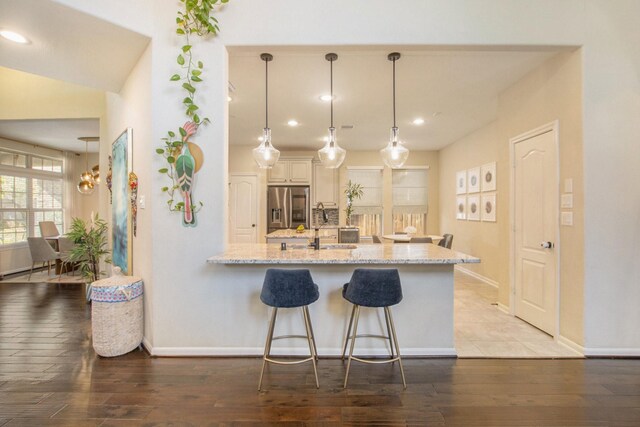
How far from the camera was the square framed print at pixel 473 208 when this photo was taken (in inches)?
220

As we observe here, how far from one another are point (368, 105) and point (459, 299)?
9.94ft

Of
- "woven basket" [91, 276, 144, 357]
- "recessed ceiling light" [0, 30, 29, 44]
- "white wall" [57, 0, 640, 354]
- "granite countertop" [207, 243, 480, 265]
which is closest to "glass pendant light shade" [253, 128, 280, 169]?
"white wall" [57, 0, 640, 354]

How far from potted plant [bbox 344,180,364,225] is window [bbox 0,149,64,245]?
22.4 ft

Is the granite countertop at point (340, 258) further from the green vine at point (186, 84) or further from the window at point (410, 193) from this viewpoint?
the window at point (410, 193)

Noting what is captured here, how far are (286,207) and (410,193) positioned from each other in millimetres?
3066

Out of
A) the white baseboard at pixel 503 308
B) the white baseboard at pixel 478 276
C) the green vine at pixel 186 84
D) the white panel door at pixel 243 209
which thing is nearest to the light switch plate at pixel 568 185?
the white baseboard at pixel 503 308

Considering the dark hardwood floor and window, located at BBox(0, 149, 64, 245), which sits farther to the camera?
window, located at BBox(0, 149, 64, 245)

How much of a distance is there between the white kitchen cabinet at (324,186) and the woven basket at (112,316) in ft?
15.7

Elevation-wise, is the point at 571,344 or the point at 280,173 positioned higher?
the point at 280,173

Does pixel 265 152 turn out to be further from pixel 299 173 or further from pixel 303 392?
pixel 299 173

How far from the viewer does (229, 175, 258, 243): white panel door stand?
22.6ft

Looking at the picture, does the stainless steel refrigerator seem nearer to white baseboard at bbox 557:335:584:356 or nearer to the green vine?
the green vine

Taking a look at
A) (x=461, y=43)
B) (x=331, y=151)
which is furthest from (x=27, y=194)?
(x=461, y=43)

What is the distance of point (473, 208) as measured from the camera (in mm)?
5773
